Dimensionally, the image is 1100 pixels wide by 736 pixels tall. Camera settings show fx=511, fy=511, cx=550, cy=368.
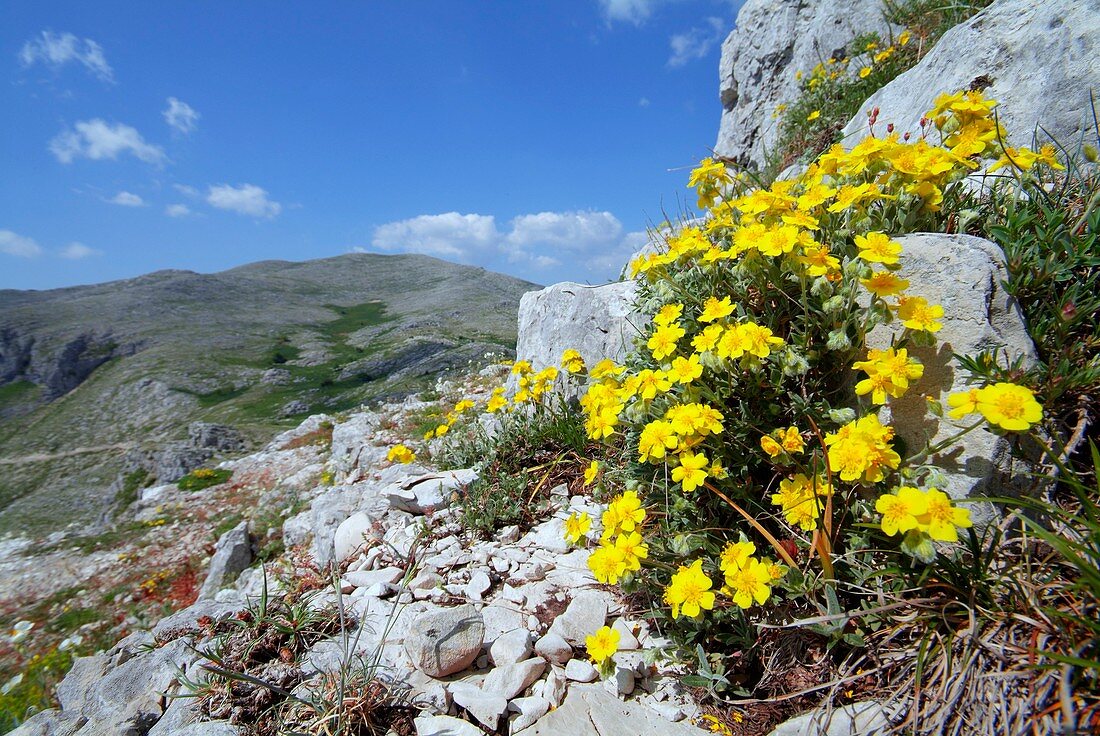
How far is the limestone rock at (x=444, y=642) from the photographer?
2.33 meters

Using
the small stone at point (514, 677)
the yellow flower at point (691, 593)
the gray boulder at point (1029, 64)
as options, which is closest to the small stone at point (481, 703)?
the small stone at point (514, 677)

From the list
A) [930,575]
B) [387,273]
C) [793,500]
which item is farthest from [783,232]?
[387,273]

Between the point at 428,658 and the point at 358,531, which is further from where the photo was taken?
the point at 358,531

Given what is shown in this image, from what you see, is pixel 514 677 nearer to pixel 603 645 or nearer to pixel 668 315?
pixel 603 645

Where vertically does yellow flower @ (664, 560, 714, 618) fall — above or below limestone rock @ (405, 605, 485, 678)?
above

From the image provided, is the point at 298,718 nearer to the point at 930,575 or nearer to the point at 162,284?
the point at 930,575

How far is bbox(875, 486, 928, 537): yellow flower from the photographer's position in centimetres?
160

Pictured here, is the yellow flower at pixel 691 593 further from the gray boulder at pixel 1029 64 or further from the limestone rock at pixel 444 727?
the gray boulder at pixel 1029 64

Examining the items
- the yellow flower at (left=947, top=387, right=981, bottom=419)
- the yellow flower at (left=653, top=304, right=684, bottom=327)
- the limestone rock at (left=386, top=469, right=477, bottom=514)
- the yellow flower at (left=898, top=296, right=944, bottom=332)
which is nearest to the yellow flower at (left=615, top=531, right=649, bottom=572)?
the yellow flower at (left=653, top=304, right=684, bottom=327)

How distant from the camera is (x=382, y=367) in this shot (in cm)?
3978

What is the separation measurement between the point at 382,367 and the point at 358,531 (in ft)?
124

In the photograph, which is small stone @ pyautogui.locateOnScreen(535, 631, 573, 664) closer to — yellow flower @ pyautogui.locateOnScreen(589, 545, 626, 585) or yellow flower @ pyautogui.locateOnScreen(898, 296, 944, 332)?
yellow flower @ pyautogui.locateOnScreen(589, 545, 626, 585)

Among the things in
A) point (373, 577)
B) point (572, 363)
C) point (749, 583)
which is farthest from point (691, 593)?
point (373, 577)

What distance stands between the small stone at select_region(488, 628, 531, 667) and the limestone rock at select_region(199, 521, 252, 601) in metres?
6.91
